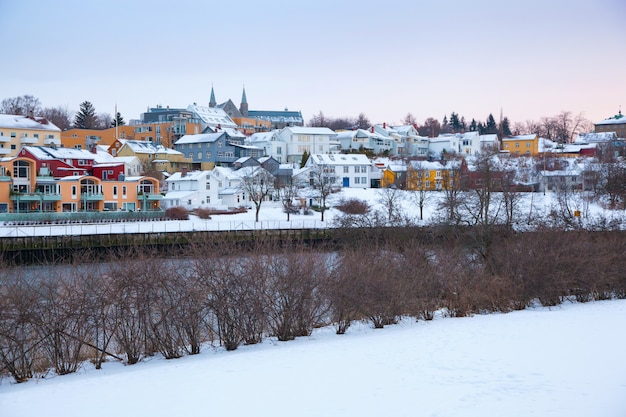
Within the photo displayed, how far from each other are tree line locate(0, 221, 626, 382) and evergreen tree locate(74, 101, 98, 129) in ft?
351

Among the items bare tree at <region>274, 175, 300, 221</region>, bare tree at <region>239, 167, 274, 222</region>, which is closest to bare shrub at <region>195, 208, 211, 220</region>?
bare tree at <region>239, 167, 274, 222</region>

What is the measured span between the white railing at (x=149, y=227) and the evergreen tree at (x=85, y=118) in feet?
253

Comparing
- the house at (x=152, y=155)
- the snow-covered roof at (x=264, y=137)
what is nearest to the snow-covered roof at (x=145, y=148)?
the house at (x=152, y=155)

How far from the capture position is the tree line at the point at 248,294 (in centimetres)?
1201

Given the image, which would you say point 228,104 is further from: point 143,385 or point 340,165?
point 143,385

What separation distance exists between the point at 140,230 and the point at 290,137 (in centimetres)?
4596

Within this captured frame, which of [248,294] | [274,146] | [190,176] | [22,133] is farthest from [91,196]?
[248,294]

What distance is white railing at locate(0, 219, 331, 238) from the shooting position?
38938mm

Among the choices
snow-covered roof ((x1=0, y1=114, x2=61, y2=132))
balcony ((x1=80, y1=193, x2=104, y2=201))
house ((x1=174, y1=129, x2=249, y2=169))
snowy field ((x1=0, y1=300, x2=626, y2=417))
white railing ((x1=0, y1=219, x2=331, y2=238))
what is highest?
snow-covered roof ((x1=0, y1=114, x2=61, y2=132))

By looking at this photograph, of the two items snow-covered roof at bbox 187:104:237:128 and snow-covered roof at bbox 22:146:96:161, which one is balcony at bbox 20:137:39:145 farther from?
snow-covered roof at bbox 187:104:237:128

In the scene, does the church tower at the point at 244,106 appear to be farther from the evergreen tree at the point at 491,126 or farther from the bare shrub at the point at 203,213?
the bare shrub at the point at 203,213

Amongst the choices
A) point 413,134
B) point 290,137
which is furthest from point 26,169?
point 413,134

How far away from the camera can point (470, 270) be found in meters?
17.9

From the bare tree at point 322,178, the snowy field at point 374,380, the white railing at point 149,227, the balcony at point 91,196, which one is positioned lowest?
the snowy field at point 374,380
